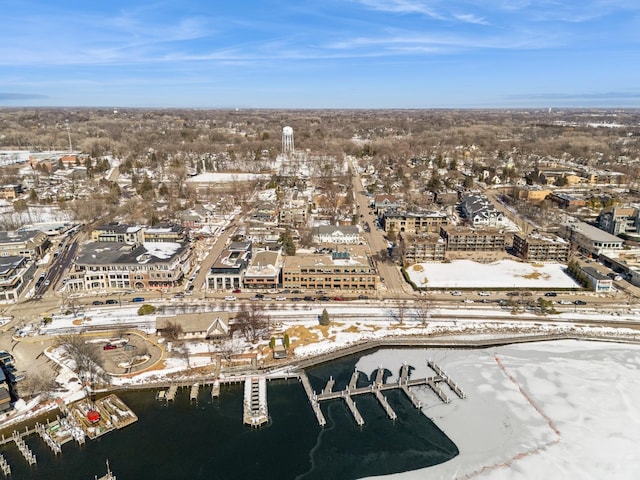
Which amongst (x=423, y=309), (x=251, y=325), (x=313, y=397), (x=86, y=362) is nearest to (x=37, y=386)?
(x=86, y=362)

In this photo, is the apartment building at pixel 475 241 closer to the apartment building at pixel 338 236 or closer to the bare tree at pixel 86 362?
the apartment building at pixel 338 236

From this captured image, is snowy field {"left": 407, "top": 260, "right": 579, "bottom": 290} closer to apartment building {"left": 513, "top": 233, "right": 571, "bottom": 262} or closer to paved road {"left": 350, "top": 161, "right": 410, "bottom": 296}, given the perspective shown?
apartment building {"left": 513, "top": 233, "right": 571, "bottom": 262}

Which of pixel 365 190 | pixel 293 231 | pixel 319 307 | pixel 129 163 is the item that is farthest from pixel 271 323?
pixel 129 163

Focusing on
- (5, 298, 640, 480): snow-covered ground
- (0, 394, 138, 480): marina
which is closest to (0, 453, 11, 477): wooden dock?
(0, 394, 138, 480): marina

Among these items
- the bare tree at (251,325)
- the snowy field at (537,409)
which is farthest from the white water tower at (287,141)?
the snowy field at (537,409)

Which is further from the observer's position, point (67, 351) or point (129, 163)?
point (129, 163)

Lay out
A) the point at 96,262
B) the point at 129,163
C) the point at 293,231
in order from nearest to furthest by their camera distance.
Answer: the point at 96,262
the point at 293,231
the point at 129,163

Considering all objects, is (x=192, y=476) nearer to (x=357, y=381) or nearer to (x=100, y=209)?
(x=357, y=381)
